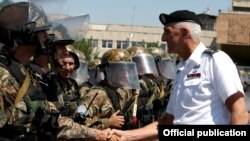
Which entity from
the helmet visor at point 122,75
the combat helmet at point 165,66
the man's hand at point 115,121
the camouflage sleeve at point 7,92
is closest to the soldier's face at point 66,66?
the helmet visor at point 122,75

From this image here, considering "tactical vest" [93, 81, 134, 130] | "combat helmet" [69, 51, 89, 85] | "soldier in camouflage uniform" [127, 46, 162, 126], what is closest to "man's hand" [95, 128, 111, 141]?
"tactical vest" [93, 81, 134, 130]

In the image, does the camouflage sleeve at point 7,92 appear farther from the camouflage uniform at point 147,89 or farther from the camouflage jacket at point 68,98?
the camouflage uniform at point 147,89

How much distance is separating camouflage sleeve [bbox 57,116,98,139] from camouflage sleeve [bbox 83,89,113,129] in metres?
0.66

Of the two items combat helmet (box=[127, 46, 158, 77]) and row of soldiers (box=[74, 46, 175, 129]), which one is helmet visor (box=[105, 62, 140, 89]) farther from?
combat helmet (box=[127, 46, 158, 77])

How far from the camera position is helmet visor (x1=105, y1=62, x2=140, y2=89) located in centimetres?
600

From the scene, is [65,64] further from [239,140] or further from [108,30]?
[108,30]

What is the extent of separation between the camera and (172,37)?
4117 millimetres

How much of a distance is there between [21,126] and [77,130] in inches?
28.7

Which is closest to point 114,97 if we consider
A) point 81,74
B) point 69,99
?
point 69,99

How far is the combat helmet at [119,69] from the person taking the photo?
6034 mm

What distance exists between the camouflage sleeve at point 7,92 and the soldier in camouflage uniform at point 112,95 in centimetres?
146

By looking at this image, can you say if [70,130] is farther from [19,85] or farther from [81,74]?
[81,74]

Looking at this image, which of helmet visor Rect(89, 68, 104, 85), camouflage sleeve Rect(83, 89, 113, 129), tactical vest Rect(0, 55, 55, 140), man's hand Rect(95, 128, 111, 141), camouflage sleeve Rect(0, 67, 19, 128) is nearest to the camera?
camouflage sleeve Rect(0, 67, 19, 128)

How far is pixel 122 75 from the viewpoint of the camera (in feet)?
20.3
